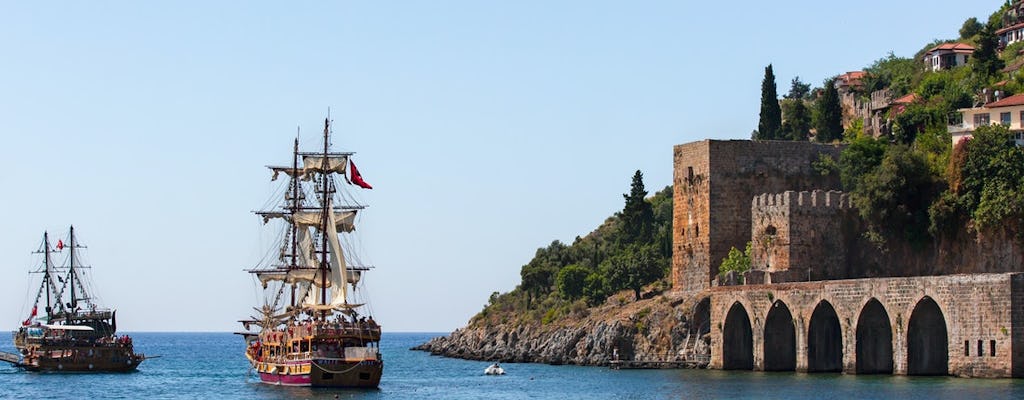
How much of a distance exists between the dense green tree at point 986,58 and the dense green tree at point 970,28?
2461 cm

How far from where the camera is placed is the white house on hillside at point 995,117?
281 ft

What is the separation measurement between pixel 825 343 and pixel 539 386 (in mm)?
12163

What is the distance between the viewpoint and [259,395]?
71.4m

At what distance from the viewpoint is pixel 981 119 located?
3452 inches

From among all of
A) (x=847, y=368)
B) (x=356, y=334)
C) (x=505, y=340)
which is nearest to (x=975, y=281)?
(x=847, y=368)

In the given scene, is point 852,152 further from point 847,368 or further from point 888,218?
point 847,368

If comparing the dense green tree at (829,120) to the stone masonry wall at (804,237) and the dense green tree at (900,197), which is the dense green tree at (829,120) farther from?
the dense green tree at (900,197)

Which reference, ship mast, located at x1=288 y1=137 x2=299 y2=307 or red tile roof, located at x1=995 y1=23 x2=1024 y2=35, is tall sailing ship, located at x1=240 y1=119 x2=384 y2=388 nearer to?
ship mast, located at x1=288 y1=137 x2=299 y2=307

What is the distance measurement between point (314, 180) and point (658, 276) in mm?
25603

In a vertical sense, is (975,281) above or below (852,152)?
below

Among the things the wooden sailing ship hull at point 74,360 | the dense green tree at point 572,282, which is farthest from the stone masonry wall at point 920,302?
the wooden sailing ship hull at point 74,360

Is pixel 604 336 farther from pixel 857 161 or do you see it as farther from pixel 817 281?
pixel 857 161

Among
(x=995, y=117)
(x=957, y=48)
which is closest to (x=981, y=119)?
(x=995, y=117)

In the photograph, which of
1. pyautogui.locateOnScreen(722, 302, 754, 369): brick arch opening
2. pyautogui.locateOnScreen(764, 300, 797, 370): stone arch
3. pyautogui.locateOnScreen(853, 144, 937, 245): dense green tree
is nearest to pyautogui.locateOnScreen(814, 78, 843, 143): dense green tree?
pyautogui.locateOnScreen(853, 144, 937, 245): dense green tree
